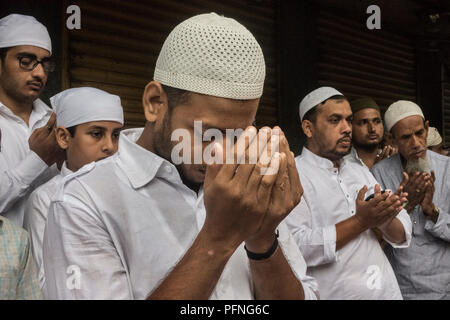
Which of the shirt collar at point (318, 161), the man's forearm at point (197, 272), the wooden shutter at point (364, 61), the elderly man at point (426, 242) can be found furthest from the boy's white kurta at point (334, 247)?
the wooden shutter at point (364, 61)

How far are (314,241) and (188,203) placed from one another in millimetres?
1445

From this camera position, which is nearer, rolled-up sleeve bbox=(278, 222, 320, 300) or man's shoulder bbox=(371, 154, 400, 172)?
rolled-up sleeve bbox=(278, 222, 320, 300)

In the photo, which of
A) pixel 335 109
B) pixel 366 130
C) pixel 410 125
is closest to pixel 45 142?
pixel 335 109

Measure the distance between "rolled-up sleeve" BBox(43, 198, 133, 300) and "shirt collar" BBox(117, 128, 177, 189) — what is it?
170mm

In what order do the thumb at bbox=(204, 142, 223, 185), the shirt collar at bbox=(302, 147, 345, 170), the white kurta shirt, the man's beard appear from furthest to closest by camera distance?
1. the shirt collar at bbox=(302, 147, 345, 170)
2. the white kurta shirt
3. the man's beard
4. the thumb at bbox=(204, 142, 223, 185)

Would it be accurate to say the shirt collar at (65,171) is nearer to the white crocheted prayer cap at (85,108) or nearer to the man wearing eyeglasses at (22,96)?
the man wearing eyeglasses at (22,96)

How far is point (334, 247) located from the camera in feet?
8.87

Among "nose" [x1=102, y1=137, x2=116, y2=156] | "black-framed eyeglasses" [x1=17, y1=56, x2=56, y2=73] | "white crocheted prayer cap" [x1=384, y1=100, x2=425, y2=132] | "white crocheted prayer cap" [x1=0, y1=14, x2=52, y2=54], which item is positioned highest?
"white crocheted prayer cap" [x1=0, y1=14, x2=52, y2=54]

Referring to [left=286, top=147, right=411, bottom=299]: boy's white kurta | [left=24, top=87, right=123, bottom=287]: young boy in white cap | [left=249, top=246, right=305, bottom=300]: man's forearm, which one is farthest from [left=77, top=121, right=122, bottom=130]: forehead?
[left=249, top=246, right=305, bottom=300]: man's forearm

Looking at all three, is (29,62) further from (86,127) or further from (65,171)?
(65,171)

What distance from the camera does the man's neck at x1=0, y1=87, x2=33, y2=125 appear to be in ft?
9.46

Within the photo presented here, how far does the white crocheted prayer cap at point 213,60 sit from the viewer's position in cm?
131

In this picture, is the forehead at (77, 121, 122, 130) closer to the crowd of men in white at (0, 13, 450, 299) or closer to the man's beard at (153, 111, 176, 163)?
the crowd of men in white at (0, 13, 450, 299)
